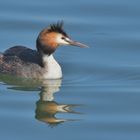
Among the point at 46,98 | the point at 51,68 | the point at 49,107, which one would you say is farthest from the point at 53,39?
the point at 49,107

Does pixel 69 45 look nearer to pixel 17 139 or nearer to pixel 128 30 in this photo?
pixel 128 30

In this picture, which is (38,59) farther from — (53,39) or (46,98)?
(46,98)

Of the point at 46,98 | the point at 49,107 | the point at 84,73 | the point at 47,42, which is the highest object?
the point at 47,42

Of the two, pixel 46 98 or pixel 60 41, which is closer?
pixel 46 98

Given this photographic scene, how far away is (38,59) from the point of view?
12.6m

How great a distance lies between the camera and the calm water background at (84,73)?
10.4 meters

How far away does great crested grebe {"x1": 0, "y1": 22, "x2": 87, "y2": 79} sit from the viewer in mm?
12273

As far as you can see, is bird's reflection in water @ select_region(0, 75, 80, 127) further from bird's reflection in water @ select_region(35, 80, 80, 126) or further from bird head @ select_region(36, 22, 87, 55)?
bird head @ select_region(36, 22, 87, 55)

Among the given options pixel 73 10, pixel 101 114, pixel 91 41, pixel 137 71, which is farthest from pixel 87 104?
pixel 73 10

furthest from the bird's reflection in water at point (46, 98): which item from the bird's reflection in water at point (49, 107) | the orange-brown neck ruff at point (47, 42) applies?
the orange-brown neck ruff at point (47, 42)

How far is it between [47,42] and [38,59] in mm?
369

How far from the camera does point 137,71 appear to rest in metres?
12.2

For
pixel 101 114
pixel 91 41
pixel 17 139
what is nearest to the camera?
pixel 17 139

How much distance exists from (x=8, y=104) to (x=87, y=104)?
1.03 metres
